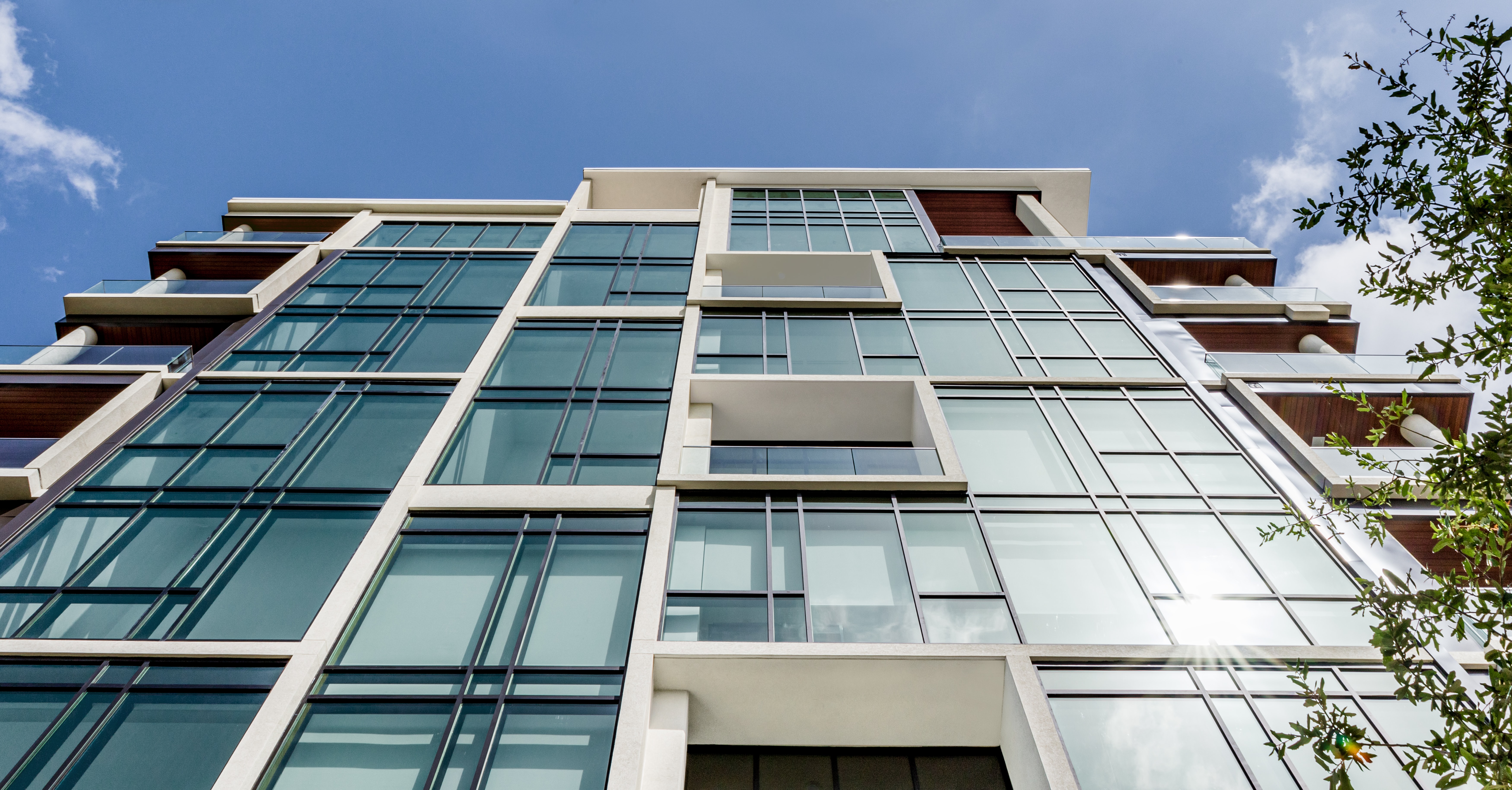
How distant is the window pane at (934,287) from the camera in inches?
747

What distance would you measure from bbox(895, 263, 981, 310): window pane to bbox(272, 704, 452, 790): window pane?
13881mm

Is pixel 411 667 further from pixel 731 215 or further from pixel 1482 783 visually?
pixel 731 215

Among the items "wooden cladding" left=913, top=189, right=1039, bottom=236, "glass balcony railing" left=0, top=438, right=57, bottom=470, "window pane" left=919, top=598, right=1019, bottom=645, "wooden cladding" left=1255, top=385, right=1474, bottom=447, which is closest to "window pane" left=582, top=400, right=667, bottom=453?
"window pane" left=919, top=598, right=1019, bottom=645

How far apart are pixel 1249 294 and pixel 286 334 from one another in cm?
2457

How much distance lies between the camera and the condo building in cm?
922

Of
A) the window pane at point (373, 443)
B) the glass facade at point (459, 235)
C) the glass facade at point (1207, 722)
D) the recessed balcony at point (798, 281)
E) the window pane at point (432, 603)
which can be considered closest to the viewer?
the glass facade at point (1207, 722)

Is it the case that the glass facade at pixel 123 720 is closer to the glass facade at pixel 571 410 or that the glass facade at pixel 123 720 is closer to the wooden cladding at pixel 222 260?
the glass facade at pixel 571 410

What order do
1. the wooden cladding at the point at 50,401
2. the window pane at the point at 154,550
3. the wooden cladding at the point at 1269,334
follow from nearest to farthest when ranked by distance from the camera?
the window pane at the point at 154,550, the wooden cladding at the point at 50,401, the wooden cladding at the point at 1269,334

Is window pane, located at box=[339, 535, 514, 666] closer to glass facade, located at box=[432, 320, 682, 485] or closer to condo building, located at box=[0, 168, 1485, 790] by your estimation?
condo building, located at box=[0, 168, 1485, 790]

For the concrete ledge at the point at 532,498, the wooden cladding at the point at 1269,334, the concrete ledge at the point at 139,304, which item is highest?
the concrete ledge at the point at 139,304

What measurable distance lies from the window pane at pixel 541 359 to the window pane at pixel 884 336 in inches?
246

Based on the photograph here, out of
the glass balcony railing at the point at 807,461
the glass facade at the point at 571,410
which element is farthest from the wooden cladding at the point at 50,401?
the glass balcony railing at the point at 807,461

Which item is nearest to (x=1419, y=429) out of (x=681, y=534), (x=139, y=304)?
(x=681, y=534)

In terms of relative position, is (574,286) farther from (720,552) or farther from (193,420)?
(720,552)
